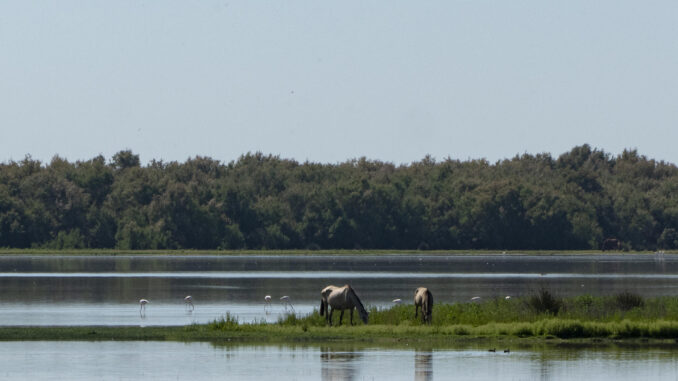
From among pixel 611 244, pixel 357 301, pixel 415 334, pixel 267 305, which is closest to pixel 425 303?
pixel 415 334

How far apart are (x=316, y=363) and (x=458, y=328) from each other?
6916 mm

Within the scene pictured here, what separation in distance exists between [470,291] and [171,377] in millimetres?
36359

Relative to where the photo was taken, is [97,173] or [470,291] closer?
[470,291]

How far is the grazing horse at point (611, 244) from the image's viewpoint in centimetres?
14650

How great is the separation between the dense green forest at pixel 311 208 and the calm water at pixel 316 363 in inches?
4065

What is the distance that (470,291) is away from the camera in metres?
61.2

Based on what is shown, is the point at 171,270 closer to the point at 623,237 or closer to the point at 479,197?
the point at 479,197

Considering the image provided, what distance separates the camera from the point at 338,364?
28.1 m

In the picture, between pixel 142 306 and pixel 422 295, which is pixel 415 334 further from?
pixel 142 306

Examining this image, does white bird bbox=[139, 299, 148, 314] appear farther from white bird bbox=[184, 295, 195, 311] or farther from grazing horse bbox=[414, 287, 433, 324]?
grazing horse bbox=[414, 287, 433, 324]

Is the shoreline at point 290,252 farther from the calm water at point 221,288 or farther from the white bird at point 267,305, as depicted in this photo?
the white bird at point 267,305

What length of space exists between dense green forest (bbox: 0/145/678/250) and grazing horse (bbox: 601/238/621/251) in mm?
1002

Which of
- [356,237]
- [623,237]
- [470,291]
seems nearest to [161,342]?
[470,291]

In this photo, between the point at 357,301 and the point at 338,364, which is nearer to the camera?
the point at 338,364
